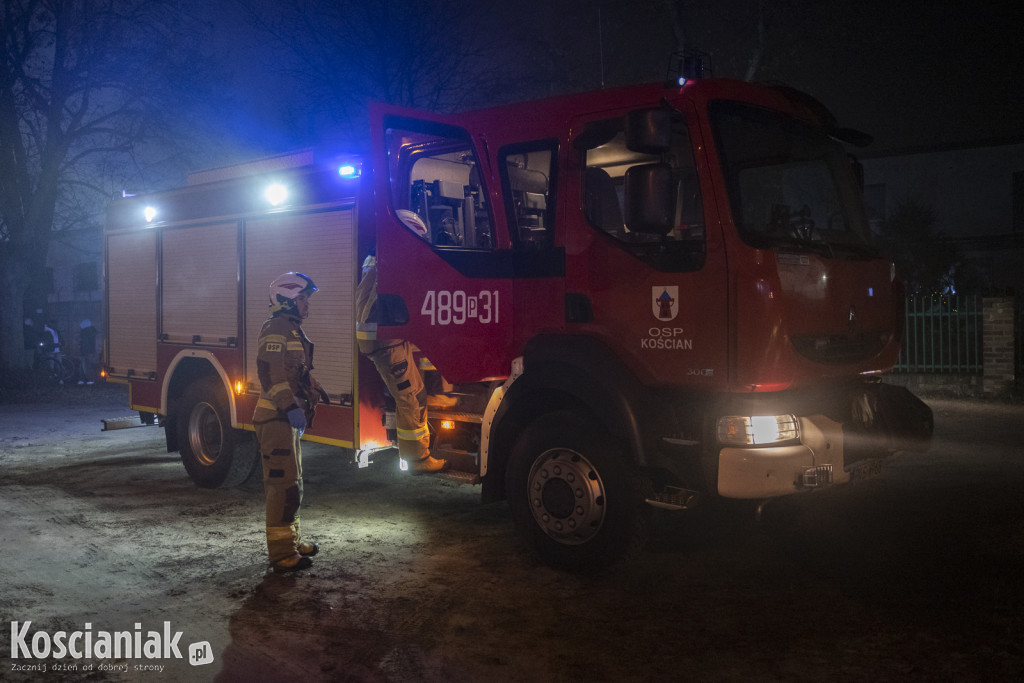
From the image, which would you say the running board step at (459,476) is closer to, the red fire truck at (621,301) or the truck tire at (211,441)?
the red fire truck at (621,301)

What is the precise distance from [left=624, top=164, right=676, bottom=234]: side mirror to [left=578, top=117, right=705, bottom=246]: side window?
125 millimetres

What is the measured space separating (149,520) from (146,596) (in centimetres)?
199

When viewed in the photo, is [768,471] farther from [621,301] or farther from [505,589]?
[505,589]

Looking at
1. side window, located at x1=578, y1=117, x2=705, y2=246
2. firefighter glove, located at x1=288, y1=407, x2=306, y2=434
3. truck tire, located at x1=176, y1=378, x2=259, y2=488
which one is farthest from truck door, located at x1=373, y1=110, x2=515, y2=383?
truck tire, located at x1=176, y1=378, x2=259, y2=488

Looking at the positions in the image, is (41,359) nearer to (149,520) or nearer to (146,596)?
(149,520)

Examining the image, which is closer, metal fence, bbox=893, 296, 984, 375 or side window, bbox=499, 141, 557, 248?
side window, bbox=499, 141, 557, 248

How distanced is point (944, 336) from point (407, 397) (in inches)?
467

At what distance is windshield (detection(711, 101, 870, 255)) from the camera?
482cm

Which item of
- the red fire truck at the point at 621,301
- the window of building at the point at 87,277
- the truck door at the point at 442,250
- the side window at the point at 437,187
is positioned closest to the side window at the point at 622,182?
the red fire truck at the point at 621,301

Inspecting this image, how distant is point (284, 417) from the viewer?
559 centimetres

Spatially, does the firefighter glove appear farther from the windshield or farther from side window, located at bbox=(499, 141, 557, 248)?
the windshield

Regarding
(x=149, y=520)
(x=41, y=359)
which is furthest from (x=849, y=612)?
(x=41, y=359)

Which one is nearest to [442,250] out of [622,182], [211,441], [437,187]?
[437,187]

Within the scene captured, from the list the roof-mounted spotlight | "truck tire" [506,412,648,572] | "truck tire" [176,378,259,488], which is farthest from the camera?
"truck tire" [176,378,259,488]
